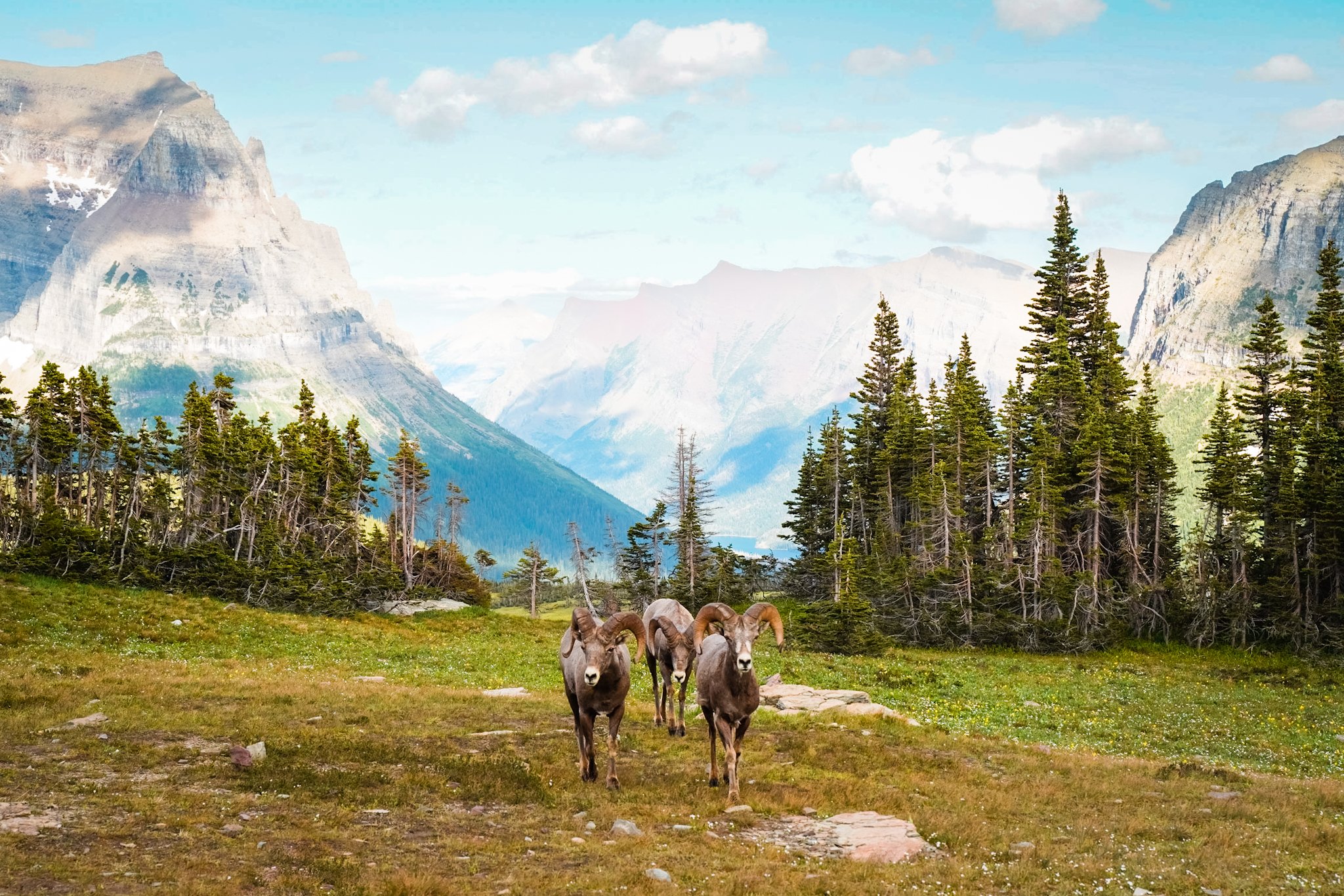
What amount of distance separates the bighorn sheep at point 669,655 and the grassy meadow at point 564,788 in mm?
576

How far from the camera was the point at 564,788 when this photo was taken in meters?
19.6

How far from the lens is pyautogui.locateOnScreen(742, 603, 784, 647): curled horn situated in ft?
63.9

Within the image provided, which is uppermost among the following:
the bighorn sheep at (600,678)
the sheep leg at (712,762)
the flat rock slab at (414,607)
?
the bighorn sheep at (600,678)

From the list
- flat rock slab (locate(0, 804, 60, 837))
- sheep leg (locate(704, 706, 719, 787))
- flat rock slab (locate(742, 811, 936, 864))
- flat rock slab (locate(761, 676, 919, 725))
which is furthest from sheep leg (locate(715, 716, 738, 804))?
flat rock slab (locate(0, 804, 60, 837))

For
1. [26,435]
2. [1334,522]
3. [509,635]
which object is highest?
[26,435]

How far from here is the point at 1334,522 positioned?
5844cm

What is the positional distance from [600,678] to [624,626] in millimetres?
1115

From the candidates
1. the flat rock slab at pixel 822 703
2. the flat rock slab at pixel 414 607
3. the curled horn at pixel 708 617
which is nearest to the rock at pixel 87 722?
the curled horn at pixel 708 617

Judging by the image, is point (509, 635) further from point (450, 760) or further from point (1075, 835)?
point (1075, 835)

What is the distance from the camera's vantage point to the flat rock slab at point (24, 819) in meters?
14.2

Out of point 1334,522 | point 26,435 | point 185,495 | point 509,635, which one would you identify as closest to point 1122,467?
point 1334,522

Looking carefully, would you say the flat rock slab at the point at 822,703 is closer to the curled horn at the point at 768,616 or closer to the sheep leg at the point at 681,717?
the sheep leg at the point at 681,717

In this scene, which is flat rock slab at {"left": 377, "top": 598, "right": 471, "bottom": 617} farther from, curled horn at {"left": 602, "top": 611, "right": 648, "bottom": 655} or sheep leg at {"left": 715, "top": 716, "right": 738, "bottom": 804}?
sheep leg at {"left": 715, "top": 716, "right": 738, "bottom": 804}

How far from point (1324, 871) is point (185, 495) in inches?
3395
